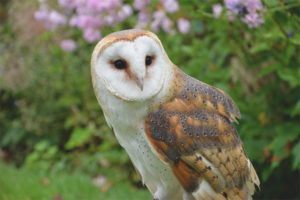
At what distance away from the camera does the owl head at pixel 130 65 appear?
1221mm

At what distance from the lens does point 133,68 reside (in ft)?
4.00

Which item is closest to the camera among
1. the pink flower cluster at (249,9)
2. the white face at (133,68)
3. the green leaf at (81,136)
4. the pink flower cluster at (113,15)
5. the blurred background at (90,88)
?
the white face at (133,68)

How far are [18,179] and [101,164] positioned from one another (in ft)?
2.44

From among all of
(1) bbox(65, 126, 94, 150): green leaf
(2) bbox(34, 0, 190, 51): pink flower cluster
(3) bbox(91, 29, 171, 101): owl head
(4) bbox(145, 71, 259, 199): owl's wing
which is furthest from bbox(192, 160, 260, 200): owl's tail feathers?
(1) bbox(65, 126, 94, 150): green leaf

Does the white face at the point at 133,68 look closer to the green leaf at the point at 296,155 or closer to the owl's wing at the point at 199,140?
the owl's wing at the point at 199,140

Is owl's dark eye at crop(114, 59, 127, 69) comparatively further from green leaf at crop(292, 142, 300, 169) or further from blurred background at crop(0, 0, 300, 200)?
green leaf at crop(292, 142, 300, 169)

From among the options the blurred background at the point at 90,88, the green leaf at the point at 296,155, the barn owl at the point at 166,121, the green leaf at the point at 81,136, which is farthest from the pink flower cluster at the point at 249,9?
the green leaf at the point at 81,136

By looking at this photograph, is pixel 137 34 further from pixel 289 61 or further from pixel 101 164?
pixel 101 164

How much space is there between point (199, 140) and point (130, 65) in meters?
0.38

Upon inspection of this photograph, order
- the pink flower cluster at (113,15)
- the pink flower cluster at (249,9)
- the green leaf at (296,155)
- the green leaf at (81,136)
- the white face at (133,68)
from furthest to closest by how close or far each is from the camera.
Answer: the green leaf at (81,136) < the pink flower cluster at (113,15) < the green leaf at (296,155) < the pink flower cluster at (249,9) < the white face at (133,68)

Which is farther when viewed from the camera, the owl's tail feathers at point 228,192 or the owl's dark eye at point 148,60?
the owl's tail feathers at point 228,192

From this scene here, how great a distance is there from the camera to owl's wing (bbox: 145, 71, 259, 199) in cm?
136

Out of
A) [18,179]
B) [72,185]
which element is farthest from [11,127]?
[72,185]

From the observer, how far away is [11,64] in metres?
4.50
